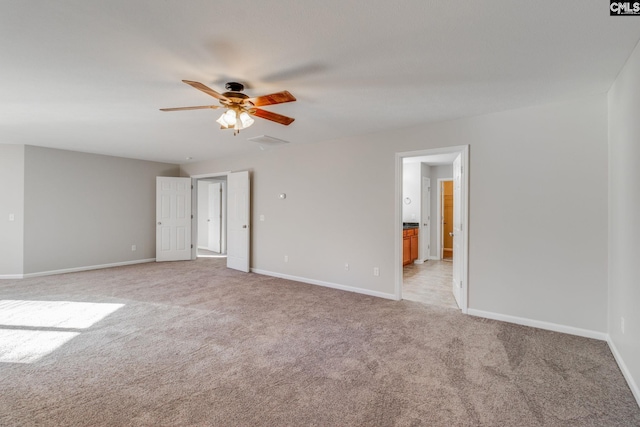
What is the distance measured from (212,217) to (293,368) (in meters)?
7.23

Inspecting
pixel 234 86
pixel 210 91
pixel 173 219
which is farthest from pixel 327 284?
pixel 173 219

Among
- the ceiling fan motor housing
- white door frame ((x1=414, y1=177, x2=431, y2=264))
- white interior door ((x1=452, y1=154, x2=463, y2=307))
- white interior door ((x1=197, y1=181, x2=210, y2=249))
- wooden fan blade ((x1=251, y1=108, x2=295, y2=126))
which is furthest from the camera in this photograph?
white interior door ((x1=197, y1=181, x2=210, y2=249))

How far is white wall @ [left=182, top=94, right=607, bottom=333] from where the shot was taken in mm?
2889

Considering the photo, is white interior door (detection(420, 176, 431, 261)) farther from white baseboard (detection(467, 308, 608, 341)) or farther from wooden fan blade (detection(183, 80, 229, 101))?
wooden fan blade (detection(183, 80, 229, 101))

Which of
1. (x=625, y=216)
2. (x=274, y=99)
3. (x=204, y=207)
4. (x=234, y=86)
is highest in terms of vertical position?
(x=234, y=86)

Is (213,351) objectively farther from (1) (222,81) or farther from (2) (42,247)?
(2) (42,247)

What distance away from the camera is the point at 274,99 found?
2385 mm

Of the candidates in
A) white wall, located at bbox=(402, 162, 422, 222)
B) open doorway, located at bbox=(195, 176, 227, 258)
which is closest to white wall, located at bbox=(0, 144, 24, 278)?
open doorway, located at bbox=(195, 176, 227, 258)

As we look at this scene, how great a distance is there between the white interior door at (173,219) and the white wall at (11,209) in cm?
225

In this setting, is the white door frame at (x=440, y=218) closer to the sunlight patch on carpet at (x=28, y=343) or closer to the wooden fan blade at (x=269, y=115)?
the wooden fan blade at (x=269, y=115)

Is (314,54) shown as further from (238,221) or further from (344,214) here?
(238,221)

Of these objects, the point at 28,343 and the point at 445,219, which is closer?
the point at 28,343

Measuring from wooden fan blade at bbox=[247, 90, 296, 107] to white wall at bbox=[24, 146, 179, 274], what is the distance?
540 cm

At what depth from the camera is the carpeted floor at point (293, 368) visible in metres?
1.81
